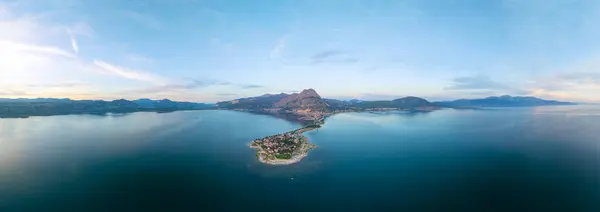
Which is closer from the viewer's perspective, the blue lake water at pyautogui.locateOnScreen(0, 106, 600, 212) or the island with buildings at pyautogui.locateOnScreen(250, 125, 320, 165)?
the blue lake water at pyautogui.locateOnScreen(0, 106, 600, 212)

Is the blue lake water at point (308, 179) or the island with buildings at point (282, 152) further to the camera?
the island with buildings at point (282, 152)

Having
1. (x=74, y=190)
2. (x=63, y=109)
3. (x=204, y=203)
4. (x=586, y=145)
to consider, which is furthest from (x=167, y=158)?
(x=63, y=109)

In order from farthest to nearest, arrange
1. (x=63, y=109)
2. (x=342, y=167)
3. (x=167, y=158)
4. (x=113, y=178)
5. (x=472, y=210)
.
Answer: (x=63, y=109) → (x=167, y=158) → (x=342, y=167) → (x=113, y=178) → (x=472, y=210)

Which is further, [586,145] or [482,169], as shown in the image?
[586,145]

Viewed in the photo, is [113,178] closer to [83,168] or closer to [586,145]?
[83,168]

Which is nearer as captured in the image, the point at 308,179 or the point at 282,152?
the point at 308,179

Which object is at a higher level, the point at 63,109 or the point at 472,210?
the point at 63,109

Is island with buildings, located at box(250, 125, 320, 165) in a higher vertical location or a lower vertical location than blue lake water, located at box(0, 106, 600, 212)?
higher

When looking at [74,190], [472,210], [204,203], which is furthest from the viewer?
[74,190]

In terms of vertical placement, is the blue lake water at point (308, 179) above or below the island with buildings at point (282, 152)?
below

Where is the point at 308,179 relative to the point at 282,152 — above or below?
below
